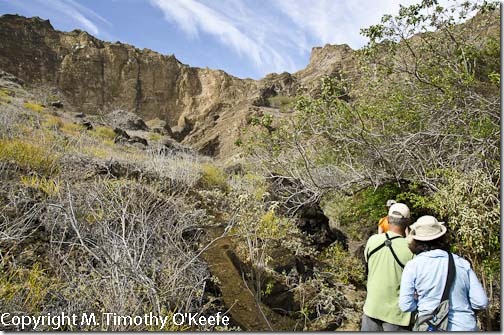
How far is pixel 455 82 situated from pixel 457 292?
473 centimetres

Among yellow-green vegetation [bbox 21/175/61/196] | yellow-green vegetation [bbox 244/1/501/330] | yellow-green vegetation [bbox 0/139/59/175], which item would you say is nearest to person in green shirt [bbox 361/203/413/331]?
yellow-green vegetation [bbox 244/1/501/330]

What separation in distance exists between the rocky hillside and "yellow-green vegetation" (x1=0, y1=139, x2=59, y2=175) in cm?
2935

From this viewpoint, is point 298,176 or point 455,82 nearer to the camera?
point 455,82

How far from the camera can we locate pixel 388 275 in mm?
2904

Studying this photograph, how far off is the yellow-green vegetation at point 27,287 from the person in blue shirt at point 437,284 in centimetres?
268

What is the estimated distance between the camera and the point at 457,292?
2.41 meters

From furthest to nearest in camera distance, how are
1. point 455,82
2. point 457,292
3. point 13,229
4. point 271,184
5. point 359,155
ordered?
1. point 271,184
2. point 359,155
3. point 455,82
4. point 13,229
5. point 457,292

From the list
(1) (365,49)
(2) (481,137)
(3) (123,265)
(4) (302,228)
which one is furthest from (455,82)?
(3) (123,265)

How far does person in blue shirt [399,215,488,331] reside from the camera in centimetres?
240

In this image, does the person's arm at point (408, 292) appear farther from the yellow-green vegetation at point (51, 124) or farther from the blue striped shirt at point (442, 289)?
the yellow-green vegetation at point (51, 124)

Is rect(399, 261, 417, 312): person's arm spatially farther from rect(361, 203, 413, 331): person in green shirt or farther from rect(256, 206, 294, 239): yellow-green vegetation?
rect(256, 206, 294, 239): yellow-green vegetation

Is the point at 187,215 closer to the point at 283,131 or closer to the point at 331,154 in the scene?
the point at 283,131

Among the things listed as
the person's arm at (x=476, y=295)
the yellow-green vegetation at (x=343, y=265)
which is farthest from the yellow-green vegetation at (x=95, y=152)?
the person's arm at (x=476, y=295)

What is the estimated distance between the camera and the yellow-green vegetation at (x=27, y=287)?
2957mm
